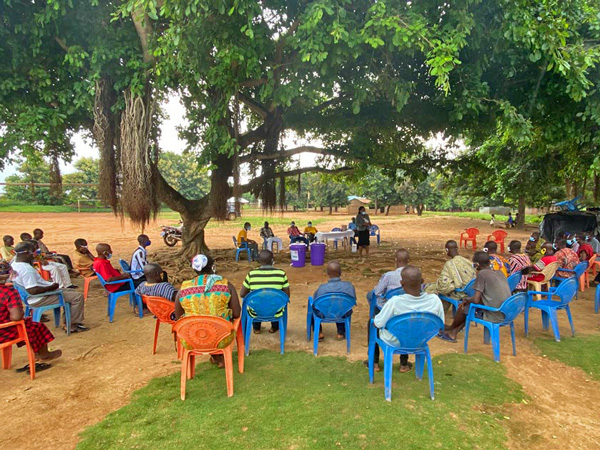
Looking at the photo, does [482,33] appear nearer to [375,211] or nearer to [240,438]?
[240,438]

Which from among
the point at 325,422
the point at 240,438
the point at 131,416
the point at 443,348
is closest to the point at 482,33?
the point at 443,348

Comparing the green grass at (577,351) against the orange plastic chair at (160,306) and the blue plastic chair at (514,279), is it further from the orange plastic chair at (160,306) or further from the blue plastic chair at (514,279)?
the orange plastic chair at (160,306)

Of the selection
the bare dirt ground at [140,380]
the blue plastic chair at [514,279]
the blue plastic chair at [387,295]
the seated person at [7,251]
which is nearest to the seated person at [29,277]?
the bare dirt ground at [140,380]

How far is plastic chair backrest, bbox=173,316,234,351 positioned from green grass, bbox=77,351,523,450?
51 centimetres

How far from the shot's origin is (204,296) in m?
3.57

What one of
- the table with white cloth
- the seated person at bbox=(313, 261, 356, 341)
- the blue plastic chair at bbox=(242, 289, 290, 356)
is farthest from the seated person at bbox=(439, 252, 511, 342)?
the table with white cloth

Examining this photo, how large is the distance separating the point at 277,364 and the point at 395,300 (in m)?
1.68

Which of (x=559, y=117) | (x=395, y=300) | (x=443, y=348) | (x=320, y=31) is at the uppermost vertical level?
(x=320, y=31)

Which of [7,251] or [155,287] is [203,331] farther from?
[7,251]

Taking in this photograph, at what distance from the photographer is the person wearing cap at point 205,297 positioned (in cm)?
356

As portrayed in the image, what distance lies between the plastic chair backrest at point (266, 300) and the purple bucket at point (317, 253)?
6169mm

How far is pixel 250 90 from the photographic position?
1003cm

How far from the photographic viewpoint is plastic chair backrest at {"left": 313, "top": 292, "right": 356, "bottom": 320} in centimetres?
418

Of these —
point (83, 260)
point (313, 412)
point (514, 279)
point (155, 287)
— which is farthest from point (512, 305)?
point (83, 260)
